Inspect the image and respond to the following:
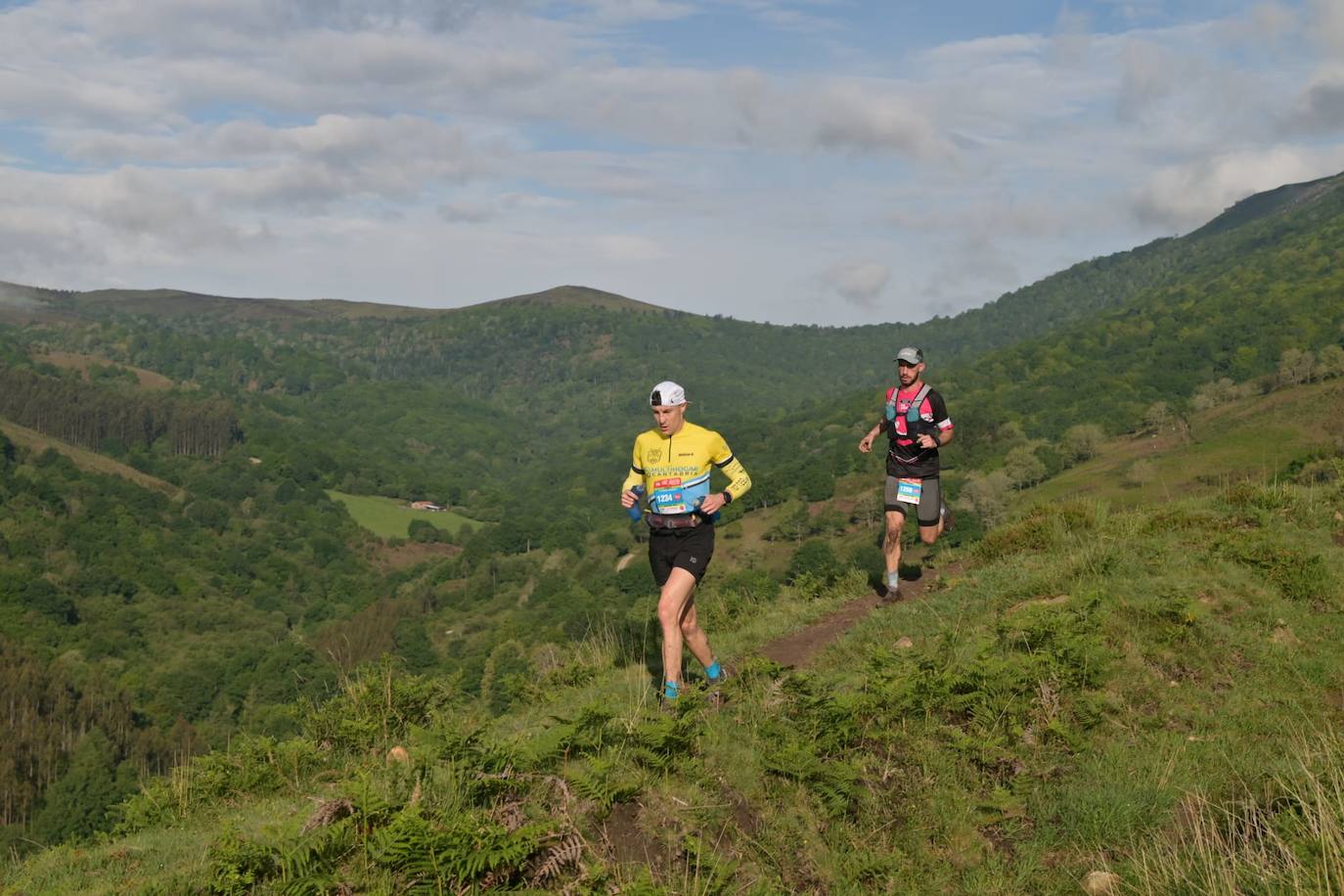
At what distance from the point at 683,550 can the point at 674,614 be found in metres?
0.52

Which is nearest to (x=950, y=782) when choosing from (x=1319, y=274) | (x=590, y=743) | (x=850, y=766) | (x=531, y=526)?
(x=850, y=766)

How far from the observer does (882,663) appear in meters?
7.10

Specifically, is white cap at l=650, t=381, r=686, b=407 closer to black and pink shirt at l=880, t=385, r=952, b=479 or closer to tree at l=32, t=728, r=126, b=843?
black and pink shirt at l=880, t=385, r=952, b=479

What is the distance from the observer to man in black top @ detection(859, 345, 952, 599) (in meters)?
9.87

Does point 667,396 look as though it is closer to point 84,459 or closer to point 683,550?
point 683,550

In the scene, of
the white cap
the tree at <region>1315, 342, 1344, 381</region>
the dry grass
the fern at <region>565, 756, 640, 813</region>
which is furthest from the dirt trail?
the tree at <region>1315, 342, 1344, 381</region>

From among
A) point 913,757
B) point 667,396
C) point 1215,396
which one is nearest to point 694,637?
point 667,396

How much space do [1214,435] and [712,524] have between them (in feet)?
314

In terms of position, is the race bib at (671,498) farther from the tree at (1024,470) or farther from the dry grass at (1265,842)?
the tree at (1024,470)

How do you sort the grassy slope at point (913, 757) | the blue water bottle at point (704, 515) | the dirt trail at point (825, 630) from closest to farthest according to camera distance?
the grassy slope at point (913, 757)
the blue water bottle at point (704, 515)
the dirt trail at point (825, 630)

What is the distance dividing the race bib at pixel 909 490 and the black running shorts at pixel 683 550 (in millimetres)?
3320

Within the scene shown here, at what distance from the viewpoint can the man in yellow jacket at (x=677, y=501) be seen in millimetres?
7297

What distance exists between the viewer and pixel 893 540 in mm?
10430

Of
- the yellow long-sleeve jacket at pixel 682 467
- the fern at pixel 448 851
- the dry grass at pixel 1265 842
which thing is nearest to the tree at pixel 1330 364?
the yellow long-sleeve jacket at pixel 682 467
